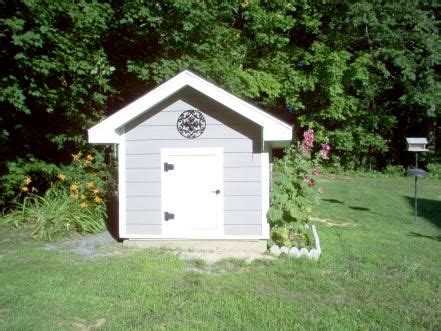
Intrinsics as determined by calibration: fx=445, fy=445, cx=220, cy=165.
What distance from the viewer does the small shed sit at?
7.75 m

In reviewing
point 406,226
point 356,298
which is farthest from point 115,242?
point 406,226

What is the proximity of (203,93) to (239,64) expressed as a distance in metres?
11.7

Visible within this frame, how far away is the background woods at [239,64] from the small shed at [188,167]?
10.9 feet

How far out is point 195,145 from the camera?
788cm

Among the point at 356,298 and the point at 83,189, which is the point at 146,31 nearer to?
the point at 83,189

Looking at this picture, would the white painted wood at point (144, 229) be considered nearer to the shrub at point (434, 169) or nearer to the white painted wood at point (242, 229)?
the white painted wood at point (242, 229)

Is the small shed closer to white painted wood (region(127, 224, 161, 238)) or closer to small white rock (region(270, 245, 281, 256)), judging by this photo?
white painted wood (region(127, 224, 161, 238))

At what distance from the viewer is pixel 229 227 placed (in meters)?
7.82

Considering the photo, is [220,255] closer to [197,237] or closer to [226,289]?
[197,237]

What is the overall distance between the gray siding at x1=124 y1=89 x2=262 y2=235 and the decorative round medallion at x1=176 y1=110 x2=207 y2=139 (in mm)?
75

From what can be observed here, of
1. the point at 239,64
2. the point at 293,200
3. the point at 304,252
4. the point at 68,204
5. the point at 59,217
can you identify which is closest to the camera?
the point at 304,252

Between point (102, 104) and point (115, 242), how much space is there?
517cm

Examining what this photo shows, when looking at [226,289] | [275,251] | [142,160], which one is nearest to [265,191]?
[275,251]

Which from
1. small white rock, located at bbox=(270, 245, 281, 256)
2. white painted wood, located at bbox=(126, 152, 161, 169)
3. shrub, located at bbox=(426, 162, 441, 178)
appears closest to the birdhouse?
small white rock, located at bbox=(270, 245, 281, 256)
